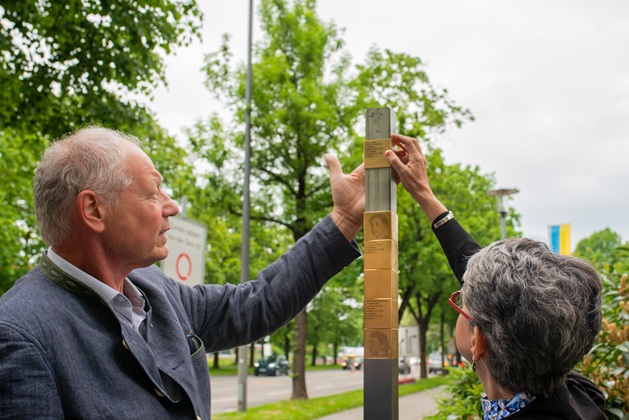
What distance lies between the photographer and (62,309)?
1573 millimetres

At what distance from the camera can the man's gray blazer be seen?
1.44m

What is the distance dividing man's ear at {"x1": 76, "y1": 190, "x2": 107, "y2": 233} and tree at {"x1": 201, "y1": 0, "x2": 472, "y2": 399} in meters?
13.0

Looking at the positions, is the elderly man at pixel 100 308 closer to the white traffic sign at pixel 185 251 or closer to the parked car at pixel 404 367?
the white traffic sign at pixel 185 251

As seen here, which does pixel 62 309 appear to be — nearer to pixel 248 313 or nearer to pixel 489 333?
pixel 248 313

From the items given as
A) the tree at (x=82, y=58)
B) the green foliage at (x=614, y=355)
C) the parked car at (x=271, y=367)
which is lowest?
the parked car at (x=271, y=367)

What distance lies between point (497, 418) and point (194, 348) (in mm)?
883

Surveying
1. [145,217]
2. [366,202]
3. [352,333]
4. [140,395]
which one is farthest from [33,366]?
Answer: [352,333]

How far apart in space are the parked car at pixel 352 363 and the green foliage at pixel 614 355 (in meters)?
45.4

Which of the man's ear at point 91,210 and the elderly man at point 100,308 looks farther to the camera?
the man's ear at point 91,210

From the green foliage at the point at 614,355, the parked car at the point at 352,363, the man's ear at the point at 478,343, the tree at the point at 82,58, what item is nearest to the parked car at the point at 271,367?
the parked car at the point at 352,363

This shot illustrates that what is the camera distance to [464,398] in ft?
19.3

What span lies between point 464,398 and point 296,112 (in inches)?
397

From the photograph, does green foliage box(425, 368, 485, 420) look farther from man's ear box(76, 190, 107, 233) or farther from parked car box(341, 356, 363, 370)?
parked car box(341, 356, 363, 370)

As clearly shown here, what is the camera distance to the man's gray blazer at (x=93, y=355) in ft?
4.71
